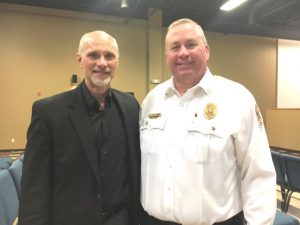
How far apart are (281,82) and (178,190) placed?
11.5m

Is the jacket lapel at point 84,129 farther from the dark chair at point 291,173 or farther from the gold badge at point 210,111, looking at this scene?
the dark chair at point 291,173

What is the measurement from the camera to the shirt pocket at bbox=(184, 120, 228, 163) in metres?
1.49

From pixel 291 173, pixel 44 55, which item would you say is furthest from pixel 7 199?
pixel 44 55

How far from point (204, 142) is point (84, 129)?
663 mm

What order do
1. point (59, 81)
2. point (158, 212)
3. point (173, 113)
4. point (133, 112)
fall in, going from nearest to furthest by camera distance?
point (158, 212) → point (173, 113) → point (133, 112) → point (59, 81)

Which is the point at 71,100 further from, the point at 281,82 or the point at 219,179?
the point at 281,82

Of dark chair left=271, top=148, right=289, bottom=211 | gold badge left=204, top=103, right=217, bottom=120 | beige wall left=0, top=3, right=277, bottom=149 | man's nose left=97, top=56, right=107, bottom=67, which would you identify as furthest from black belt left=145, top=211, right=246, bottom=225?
beige wall left=0, top=3, right=277, bottom=149

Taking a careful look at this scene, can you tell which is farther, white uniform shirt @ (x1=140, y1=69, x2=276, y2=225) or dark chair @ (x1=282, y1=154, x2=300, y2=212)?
dark chair @ (x1=282, y1=154, x2=300, y2=212)

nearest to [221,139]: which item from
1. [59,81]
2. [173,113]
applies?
[173,113]

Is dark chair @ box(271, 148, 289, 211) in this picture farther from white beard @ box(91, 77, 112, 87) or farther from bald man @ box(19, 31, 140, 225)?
white beard @ box(91, 77, 112, 87)

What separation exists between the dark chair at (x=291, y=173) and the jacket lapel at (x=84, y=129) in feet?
10.5

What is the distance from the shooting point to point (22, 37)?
8.70m

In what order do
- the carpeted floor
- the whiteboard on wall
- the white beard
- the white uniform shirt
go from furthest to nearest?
the whiteboard on wall → the carpeted floor → the white beard → the white uniform shirt

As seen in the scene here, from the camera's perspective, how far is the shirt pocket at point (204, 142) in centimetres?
149
